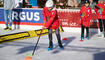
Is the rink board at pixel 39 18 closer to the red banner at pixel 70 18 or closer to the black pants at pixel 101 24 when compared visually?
the red banner at pixel 70 18

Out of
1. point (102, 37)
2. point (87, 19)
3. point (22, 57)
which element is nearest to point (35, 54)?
point (22, 57)

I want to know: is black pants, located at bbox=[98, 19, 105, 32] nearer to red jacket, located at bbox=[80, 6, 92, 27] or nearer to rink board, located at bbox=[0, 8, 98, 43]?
red jacket, located at bbox=[80, 6, 92, 27]

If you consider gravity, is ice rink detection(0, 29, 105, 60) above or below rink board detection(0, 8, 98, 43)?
below

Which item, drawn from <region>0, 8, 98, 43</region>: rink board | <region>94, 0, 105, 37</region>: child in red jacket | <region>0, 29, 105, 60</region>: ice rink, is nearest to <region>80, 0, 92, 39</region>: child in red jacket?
<region>94, 0, 105, 37</region>: child in red jacket

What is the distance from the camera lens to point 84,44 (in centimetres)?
795

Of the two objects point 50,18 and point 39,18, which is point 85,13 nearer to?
point 50,18

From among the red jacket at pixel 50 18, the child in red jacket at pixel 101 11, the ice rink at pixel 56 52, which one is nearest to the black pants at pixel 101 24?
the child in red jacket at pixel 101 11

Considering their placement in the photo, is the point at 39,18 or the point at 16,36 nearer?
the point at 16,36

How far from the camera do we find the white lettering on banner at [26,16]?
1166 centimetres

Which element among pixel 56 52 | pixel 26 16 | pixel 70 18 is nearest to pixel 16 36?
pixel 56 52

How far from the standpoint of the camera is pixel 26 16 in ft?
38.7

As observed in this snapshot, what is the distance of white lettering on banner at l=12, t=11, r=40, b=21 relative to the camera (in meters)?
11.7

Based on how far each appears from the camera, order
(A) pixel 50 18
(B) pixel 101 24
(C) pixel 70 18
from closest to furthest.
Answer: (A) pixel 50 18
(B) pixel 101 24
(C) pixel 70 18

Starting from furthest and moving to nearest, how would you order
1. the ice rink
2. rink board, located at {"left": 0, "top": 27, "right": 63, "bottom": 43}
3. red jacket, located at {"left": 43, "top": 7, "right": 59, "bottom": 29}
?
rink board, located at {"left": 0, "top": 27, "right": 63, "bottom": 43} < red jacket, located at {"left": 43, "top": 7, "right": 59, "bottom": 29} < the ice rink
